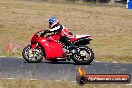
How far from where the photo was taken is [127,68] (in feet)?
54.5

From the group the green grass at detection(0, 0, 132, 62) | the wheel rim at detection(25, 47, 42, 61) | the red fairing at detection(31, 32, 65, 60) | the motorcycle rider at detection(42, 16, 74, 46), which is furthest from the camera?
the green grass at detection(0, 0, 132, 62)

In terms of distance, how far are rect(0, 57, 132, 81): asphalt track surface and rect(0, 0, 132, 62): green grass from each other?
11412 millimetres

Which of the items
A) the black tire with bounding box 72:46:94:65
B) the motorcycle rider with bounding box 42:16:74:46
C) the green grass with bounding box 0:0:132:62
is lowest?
the green grass with bounding box 0:0:132:62

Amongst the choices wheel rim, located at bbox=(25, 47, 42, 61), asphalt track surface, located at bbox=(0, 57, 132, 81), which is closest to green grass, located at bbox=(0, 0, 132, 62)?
asphalt track surface, located at bbox=(0, 57, 132, 81)

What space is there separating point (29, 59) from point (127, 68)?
10.5 ft

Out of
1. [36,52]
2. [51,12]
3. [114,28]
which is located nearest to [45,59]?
[36,52]

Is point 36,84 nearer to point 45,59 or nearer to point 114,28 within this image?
point 45,59

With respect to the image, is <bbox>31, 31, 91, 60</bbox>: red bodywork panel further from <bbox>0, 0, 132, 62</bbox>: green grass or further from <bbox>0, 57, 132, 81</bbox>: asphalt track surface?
<bbox>0, 0, 132, 62</bbox>: green grass

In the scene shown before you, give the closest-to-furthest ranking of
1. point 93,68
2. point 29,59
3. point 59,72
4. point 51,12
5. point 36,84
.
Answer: point 36,84 → point 59,72 → point 93,68 → point 29,59 → point 51,12

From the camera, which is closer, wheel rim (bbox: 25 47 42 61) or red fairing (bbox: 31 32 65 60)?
wheel rim (bbox: 25 47 42 61)

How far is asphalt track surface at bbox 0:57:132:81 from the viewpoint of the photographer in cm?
1358

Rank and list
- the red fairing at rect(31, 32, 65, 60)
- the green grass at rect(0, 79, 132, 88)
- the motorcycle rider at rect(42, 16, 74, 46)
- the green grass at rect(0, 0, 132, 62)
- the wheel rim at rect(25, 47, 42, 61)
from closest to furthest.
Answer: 1. the green grass at rect(0, 79, 132, 88)
2. the motorcycle rider at rect(42, 16, 74, 46)
3. the wheel rim at rect(25, 47, 42, 61)
4. the red fairing at rect(31, 32, 65, 60)
5. the green grass at rect(0, 0, 132, 62)

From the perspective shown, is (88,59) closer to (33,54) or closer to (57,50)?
(57,50)

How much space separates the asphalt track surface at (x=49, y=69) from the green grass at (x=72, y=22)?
11.4 m
